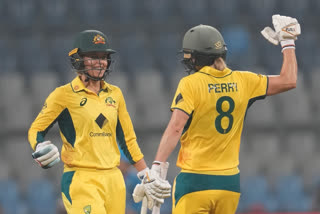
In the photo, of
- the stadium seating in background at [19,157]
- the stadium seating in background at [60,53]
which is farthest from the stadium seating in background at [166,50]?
the stadium seating in background at [19,157]

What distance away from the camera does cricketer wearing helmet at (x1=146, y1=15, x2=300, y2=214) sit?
586cm

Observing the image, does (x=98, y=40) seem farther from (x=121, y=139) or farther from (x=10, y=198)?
(x=10, y=198)

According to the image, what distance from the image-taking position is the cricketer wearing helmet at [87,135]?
6109mm

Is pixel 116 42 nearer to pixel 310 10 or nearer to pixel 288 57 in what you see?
pixel 310 10

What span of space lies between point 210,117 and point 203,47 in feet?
1.81

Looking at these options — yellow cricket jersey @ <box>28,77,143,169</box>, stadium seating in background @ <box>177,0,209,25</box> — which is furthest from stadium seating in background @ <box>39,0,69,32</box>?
yellow cricket jersey @ <box>28,77,143,169</box>

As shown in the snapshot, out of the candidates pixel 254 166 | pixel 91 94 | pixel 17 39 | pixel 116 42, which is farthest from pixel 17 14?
pixel 91 94

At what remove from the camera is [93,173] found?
618 centimetres

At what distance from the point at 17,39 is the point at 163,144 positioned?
8108mm

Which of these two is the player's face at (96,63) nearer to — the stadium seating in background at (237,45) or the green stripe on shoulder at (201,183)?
the green stripe on shoulder at (201,183)

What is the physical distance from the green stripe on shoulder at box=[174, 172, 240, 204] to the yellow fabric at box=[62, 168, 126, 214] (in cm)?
55

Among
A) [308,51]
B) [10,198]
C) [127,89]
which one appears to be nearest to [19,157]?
[10,198]

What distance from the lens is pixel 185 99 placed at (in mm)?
5828

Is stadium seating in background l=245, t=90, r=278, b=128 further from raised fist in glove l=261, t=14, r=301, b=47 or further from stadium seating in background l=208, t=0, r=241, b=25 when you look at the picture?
raised fist in glove l=261, t=14, r=301, b=47
